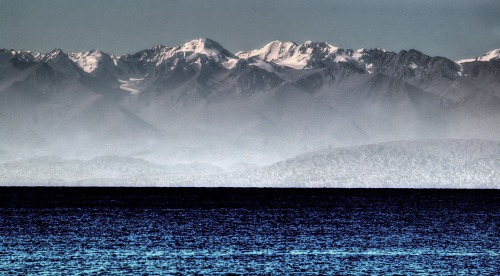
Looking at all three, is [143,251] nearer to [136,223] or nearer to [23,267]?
[23,267]

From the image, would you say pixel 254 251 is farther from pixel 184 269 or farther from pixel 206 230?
pixel 206 230

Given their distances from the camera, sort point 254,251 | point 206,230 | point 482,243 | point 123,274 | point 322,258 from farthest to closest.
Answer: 1. point 206,230
2. point 482,243
3. point 254,251
4. point 322,258
5. point 123,274

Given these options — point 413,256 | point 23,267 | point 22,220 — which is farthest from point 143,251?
point 22,220

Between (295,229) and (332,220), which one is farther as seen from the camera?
(332,220)

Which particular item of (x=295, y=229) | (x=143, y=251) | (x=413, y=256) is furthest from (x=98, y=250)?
(x=295, y=229)

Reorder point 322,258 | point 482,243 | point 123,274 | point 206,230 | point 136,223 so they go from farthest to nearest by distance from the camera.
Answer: point 136,223, point 206,230, point 482,243, point 322,258, point 123,274

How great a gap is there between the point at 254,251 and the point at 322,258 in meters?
10.2

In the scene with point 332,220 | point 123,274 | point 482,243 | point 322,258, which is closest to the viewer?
point 123,274

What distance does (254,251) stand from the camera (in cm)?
10781

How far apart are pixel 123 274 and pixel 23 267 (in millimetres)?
10636

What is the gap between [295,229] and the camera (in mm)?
145250

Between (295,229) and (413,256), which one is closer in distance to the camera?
(413,256)

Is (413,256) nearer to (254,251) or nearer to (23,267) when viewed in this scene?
(254,251)

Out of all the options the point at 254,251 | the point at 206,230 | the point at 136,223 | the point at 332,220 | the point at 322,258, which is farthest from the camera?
the point at 332,220
